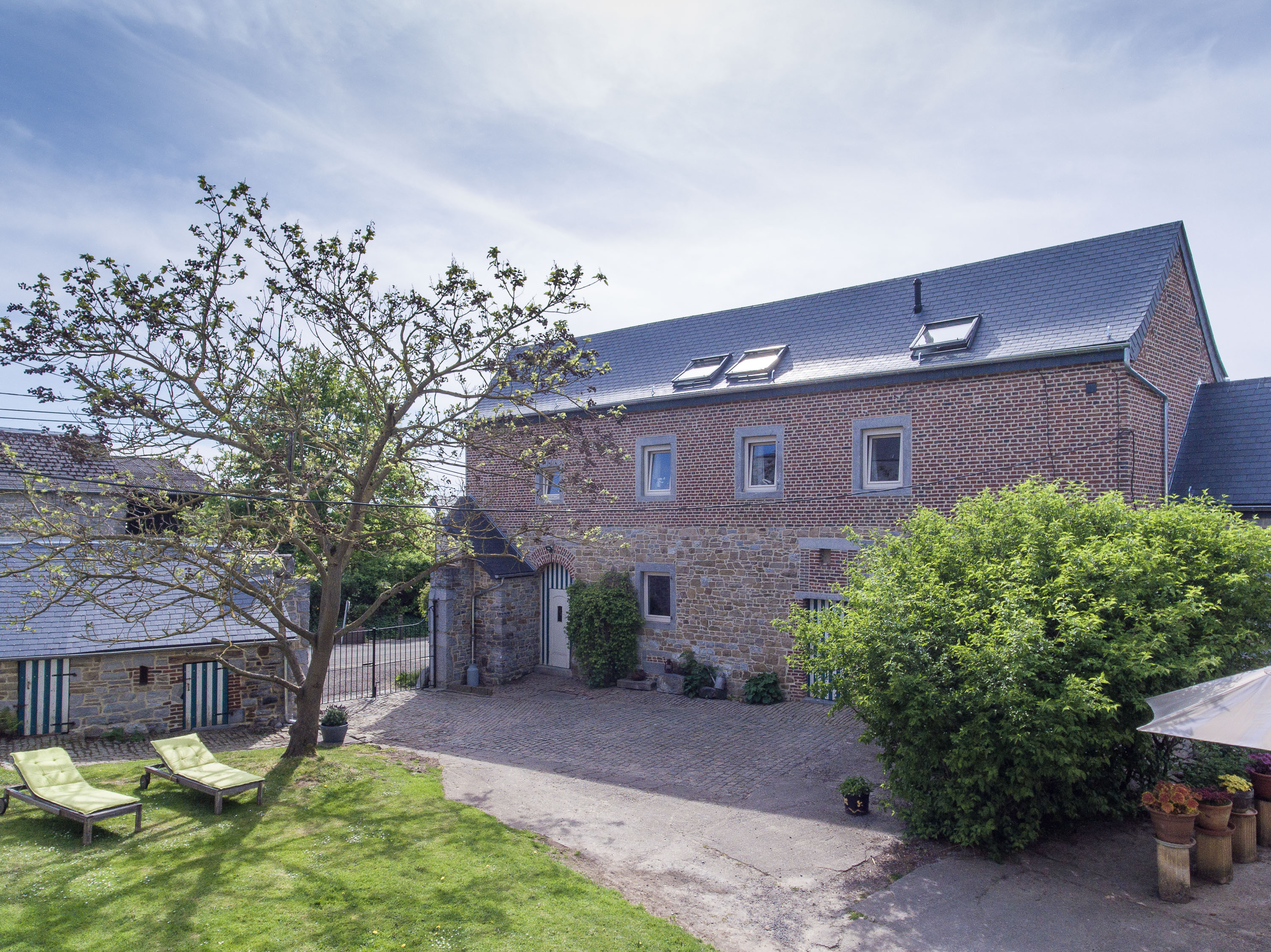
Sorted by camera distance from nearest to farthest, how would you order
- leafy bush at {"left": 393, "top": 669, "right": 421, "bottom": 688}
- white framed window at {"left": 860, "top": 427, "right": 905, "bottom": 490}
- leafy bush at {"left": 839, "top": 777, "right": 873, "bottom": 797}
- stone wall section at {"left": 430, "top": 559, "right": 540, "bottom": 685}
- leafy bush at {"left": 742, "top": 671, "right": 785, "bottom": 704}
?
leafy bush at {"left": 839, "top": 777, "right": 873, "bottom": 797}
white framed window at {"left": 860, "top": 427, "right": 905, "bottom": 490}
leafy bush at {"left": 742, "top": 671, "right": 785, "bottom": 704}
stone wall section at {"left": 430, "top": 559, "right": 540, "bottom": 685}
leafy bush at {"left": 393, "top": 669, "right": 421, "bottom": 688}

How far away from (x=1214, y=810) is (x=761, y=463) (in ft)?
33.2

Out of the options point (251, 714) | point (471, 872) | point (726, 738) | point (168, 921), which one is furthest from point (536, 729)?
point (168, 921)

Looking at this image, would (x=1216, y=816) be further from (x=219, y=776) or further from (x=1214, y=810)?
(x=219, y=776)

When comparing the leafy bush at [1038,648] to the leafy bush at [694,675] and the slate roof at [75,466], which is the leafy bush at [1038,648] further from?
the slate roof at [75,466]

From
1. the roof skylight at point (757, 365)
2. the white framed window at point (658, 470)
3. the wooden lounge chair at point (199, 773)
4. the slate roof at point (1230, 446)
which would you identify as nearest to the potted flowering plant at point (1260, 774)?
the slate roof at point (1230, 446)

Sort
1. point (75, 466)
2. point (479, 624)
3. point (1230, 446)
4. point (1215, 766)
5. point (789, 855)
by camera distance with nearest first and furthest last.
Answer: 1. point (1215, 766)
2. point (789, 855)
3. point (1230, 446)
4. point (479, 624)
5. point (75, 466)

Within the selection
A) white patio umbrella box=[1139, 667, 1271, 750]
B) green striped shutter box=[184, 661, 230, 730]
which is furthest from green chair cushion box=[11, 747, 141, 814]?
white patio umbrella box=[1139, 667, 1271, 750]

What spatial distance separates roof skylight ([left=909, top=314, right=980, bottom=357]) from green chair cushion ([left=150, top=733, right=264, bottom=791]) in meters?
12.6

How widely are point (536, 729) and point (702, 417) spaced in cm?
731

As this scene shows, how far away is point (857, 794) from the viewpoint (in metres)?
9.21

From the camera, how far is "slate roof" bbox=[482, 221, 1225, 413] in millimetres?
12977

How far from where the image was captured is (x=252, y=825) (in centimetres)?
863

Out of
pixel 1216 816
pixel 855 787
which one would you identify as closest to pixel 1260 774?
pixel 1216 816

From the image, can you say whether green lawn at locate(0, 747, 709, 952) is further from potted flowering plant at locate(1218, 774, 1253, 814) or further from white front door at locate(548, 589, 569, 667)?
white front door at locate(548, 589, 569, 667)
